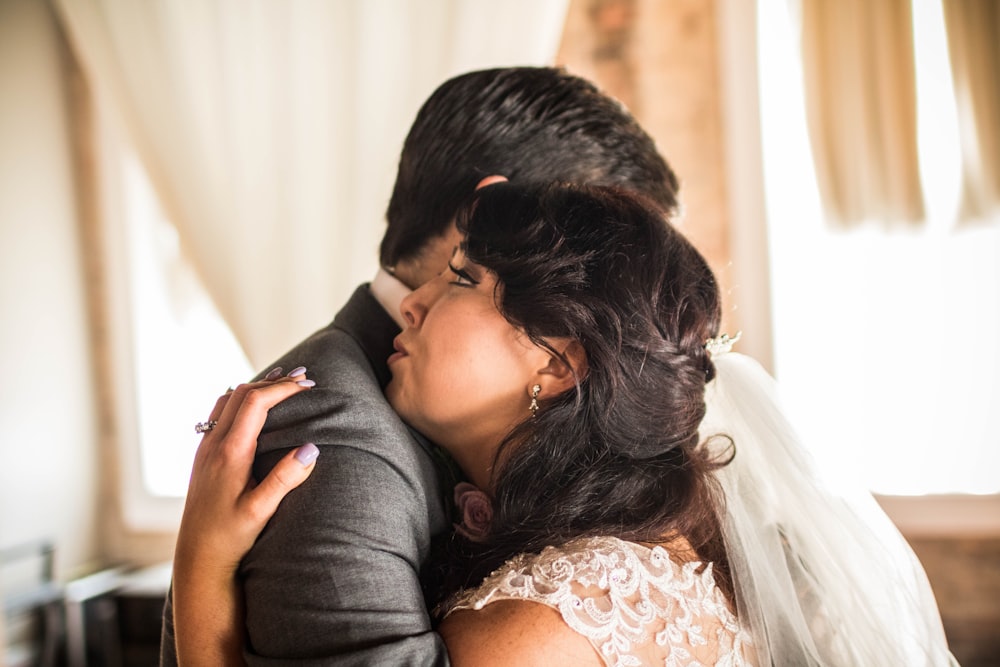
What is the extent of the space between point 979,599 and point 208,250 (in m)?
3.15

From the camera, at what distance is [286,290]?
104 inches

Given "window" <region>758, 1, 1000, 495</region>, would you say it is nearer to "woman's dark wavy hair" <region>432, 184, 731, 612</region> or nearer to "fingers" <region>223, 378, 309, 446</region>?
"woman's dark wavy hair" <region>432, 184, 731, 612</region>

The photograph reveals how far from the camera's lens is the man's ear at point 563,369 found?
1158 millimetres

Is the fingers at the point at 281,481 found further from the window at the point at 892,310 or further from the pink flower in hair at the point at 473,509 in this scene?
the window at the point at 892,310

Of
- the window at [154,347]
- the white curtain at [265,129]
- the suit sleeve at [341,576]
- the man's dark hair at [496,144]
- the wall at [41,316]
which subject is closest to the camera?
the suit sleeve at [341,576]

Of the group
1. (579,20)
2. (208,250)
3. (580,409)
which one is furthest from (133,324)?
(580,409)

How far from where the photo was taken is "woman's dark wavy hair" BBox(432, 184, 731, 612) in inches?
44.4

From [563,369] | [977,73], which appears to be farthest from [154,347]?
[977,73]

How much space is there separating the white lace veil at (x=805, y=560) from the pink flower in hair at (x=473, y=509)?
1.29ft

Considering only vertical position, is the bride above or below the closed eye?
below

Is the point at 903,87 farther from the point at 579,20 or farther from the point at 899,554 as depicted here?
the point at 899,554

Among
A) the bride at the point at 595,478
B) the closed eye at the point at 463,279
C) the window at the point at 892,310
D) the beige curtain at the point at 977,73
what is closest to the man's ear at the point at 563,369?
the bride at the point at 595,478

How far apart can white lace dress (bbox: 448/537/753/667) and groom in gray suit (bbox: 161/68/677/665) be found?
0.14m

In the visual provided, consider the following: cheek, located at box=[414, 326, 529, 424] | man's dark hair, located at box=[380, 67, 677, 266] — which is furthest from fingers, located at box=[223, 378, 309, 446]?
man's dark hair, located at box=[380, 67, 677, 266]
